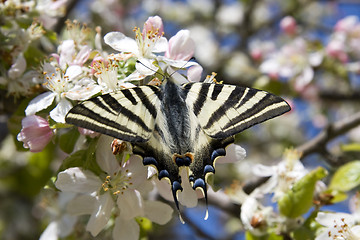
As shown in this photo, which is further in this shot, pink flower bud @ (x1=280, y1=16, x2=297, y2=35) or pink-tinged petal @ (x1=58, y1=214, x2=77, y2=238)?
pink flower bud @ (x1=280, y1=16, x2=297, y2=35)

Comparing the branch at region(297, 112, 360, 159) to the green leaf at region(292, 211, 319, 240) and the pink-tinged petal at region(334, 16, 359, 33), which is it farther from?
the pink-tinged petal at region(334, 16, 359, 33)

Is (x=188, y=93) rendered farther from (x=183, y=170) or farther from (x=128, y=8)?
(x=128, y=8)

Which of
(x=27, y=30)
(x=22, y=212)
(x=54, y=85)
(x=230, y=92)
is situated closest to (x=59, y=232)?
(x=54, y=85)

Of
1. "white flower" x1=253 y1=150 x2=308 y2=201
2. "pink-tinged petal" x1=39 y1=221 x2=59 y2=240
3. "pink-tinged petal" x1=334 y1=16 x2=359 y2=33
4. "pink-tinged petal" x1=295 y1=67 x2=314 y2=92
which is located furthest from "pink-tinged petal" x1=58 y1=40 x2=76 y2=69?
"pink-tinged petal" x1=334 y1=16 x2=359 y2=33

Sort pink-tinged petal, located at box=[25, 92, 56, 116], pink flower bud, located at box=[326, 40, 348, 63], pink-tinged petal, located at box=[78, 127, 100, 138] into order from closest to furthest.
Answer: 1. pink-tinged petal, located at box=[78, 127, 100, 138]
2. pink-tinged petal, located at box=[25, 92, 56, 116]
3. pink flower bud, located at box=[326, 40, 348, 63]

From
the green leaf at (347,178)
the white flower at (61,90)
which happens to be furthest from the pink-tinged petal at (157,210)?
the green leaf at (347,178)

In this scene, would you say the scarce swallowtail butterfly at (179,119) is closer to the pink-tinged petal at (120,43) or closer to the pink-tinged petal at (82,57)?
the pink-tinged petal at (120,43)

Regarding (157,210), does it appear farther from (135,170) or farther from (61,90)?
(61,90)
